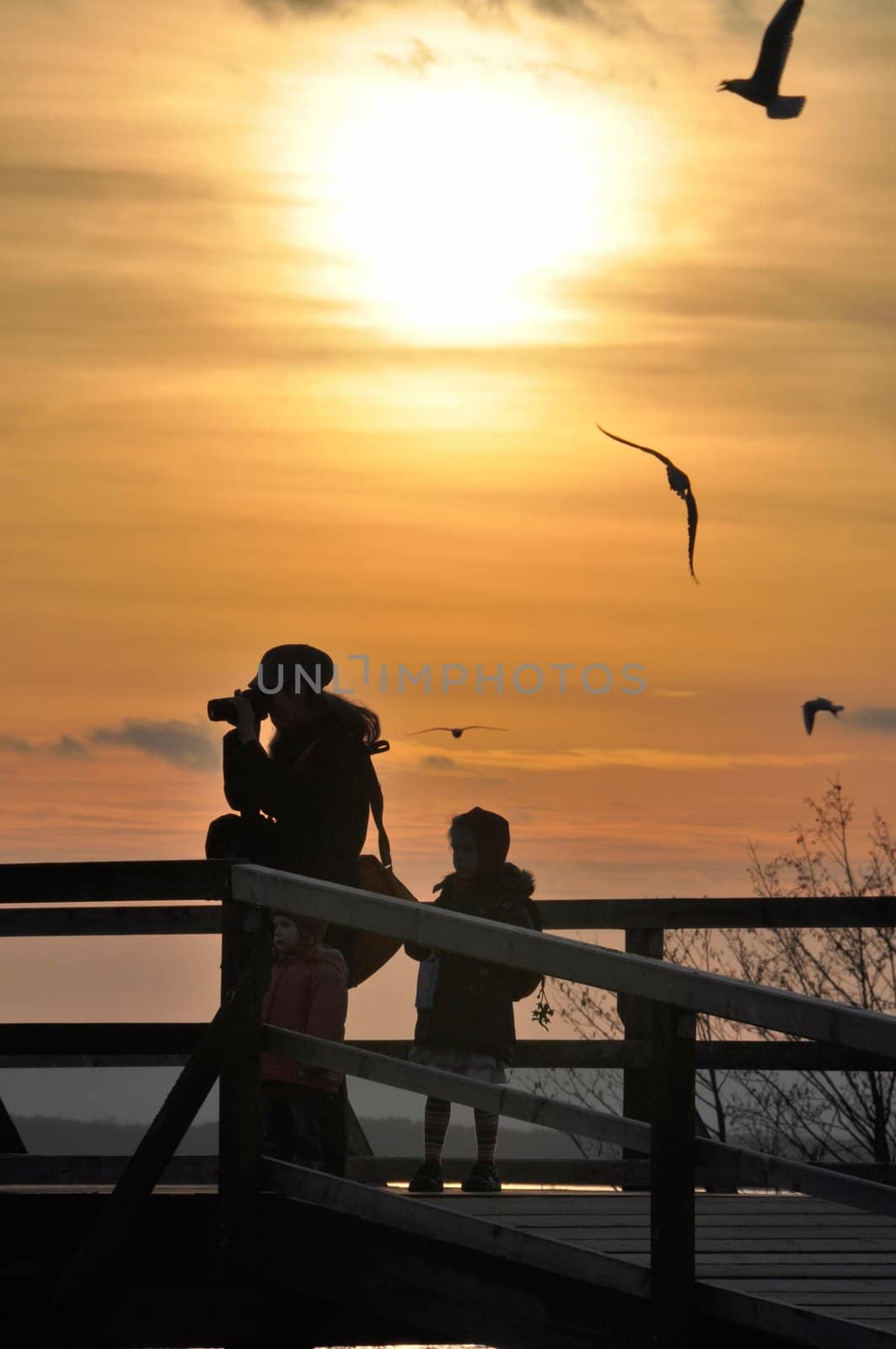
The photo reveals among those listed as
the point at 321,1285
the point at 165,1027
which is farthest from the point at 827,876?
the point at 321,1285

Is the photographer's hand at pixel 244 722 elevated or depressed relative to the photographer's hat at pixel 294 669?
depressed

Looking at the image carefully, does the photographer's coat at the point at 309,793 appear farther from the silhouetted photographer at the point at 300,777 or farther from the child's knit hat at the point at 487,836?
the child's knit hat at the point at 487,836

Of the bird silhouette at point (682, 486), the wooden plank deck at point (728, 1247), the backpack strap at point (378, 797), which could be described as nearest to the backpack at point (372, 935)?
the backpack strap at point (378, 797)

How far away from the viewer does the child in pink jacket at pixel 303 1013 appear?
5703mm

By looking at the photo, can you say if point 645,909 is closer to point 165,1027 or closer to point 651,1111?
point 165,1027

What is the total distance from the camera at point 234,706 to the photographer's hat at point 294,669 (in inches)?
1.2

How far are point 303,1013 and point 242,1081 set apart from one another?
3.32 ft

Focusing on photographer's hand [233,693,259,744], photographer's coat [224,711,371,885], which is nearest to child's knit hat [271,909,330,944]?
photographer's coat [224,711,371,885]

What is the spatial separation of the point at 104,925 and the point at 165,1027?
2.91 ft

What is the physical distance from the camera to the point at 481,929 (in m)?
4.41

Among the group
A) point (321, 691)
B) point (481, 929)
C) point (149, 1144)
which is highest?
point (321, 691)

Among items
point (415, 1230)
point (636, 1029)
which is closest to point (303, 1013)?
point (415, 1230)

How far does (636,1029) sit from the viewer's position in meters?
7.53

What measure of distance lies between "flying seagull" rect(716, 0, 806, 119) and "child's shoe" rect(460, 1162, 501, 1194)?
6.38m
